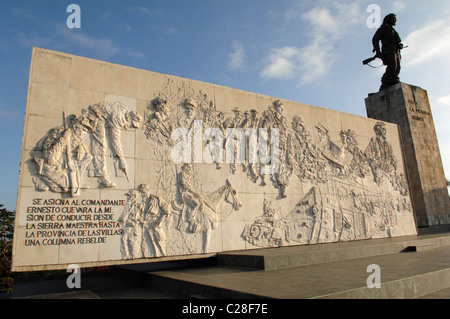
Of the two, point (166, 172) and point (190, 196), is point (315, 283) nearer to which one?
point (190, 196)

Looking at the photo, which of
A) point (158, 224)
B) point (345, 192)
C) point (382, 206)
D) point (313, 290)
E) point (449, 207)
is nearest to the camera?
point (313, 290)

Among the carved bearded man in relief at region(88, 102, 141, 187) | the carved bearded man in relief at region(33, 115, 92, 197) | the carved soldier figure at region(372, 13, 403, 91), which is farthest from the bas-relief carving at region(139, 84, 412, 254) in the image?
the carved soldier figure at region(372, 13, 403, 91)

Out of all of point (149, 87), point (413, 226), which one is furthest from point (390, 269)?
point (413, 226)

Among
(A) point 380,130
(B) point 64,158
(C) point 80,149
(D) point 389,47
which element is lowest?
(B) point 64,158

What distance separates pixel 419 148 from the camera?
13016 millimetres

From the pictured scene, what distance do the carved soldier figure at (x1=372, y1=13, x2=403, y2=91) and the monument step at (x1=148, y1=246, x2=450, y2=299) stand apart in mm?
10379

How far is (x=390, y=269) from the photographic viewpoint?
16.9 ft

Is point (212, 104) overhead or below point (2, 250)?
overhead

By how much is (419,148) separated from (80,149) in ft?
41.6

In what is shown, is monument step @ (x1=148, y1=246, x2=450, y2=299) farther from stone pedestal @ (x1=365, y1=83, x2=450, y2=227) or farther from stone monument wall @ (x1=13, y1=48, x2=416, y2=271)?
stone pedestal @ (x1=365, y1=83, x2=450, y2=227)

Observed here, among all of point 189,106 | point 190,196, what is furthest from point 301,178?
point 189,106

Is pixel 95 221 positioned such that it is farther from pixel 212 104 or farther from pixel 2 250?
pixel 2 250

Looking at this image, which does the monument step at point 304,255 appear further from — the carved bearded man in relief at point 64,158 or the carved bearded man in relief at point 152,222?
the carved bearded man in relief at point 64,158

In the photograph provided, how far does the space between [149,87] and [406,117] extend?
10927mm
